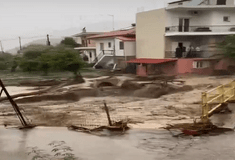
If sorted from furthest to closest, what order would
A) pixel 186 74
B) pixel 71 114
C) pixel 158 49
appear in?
pixel 158 49 < pixel 186 74 < pixel 71 114

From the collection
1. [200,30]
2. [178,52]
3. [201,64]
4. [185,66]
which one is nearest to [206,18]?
[200,30]

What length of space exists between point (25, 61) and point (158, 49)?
2220 cm

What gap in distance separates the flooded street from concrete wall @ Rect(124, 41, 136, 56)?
24.6 metres

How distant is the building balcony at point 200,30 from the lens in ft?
92.1

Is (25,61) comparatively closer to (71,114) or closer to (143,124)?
(71,114)

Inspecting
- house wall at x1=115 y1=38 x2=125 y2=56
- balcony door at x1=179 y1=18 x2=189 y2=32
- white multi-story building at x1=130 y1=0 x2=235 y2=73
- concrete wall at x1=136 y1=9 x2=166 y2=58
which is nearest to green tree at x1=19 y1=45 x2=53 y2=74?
house wall at x1=115 y1=38 x2=125 y2=56

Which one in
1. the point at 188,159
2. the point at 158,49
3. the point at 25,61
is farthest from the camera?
Result: the point at 25,61

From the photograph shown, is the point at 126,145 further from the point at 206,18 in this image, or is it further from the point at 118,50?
A: the point at 118,50

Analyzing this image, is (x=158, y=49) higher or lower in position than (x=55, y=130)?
higher

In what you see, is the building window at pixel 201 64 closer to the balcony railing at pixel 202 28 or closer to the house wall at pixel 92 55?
the balcony railing at pixel 202 28

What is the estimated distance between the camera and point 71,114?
47.3 ft

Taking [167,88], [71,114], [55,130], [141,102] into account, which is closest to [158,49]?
[167,88]

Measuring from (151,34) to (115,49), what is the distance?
767 centimetres

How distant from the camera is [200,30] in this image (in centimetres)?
2911
